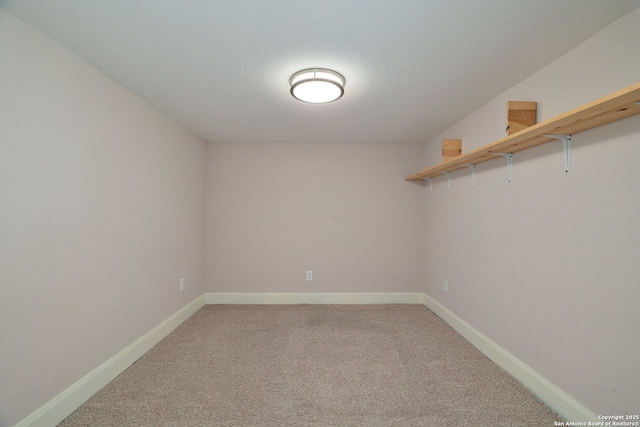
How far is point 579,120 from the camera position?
1.30 m

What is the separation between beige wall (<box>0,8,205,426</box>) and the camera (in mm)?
1312

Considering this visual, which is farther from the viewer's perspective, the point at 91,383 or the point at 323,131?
the point at 323,131

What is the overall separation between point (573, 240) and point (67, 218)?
2.85 m

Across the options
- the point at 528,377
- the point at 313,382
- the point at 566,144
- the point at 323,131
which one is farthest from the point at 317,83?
the point at 528,377

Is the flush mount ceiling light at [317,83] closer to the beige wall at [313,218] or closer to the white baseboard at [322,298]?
the beige wall at [313,218]

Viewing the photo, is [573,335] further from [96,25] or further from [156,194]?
[156,194]

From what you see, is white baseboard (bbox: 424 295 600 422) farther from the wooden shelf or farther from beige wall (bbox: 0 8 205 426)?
beige wall (bbox: 0 8 205 426)

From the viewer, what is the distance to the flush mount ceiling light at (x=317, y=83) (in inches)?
69.1

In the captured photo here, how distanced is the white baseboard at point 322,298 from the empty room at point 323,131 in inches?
21.9

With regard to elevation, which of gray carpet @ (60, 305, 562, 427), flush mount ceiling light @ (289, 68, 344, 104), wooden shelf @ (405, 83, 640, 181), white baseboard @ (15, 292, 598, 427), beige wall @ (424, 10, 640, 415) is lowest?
gray carpet @ (60, 305, 562, 427)

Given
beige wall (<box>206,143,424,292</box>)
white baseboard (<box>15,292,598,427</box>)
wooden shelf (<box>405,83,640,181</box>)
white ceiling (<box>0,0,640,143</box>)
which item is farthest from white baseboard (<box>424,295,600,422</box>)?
white ceiling (<box>0,0,640,143</box>)

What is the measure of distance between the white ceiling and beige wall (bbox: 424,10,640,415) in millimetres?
193

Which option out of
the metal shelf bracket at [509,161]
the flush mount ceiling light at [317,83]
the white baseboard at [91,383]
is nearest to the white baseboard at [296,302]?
the white baseboard at [91,383]

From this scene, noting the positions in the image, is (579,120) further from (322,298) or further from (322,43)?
(322,298)
